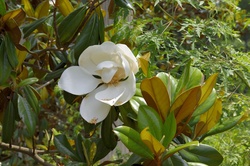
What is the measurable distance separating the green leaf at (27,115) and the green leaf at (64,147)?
77mm

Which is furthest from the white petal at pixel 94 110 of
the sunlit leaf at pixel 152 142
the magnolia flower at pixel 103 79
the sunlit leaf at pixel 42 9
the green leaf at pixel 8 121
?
the sunlit leaf at pixel 42 9

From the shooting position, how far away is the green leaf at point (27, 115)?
3.93 feet

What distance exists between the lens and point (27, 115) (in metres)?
1.21

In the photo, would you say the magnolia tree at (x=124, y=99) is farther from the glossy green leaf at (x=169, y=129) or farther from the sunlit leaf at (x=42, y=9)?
the sunlit leaf at (x=42, y=9)

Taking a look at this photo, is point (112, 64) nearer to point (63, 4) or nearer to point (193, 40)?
point (63, 4)

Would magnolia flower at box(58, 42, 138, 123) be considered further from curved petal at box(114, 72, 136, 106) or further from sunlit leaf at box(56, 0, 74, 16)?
sunlit leaf at box(56, 0, 74, 16)

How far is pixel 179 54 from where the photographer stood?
4.66 ft

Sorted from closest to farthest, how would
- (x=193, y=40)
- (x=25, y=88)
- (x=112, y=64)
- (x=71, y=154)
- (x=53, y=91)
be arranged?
(x=112, y=64) → (x=71, y=154) → (x=25, y=88) → (x=193, y=40) → (x=53, y=91)

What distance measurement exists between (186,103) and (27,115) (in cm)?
48

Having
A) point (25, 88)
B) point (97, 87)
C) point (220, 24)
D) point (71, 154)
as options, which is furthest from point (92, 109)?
point (220, 24)

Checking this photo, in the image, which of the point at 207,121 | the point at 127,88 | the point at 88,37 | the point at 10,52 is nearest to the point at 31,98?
the point at 10,52

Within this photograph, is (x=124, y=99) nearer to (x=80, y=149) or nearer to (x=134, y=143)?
(x=134, y=143)

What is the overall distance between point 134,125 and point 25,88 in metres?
0.40

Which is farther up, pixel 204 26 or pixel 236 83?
pixel 204 26
